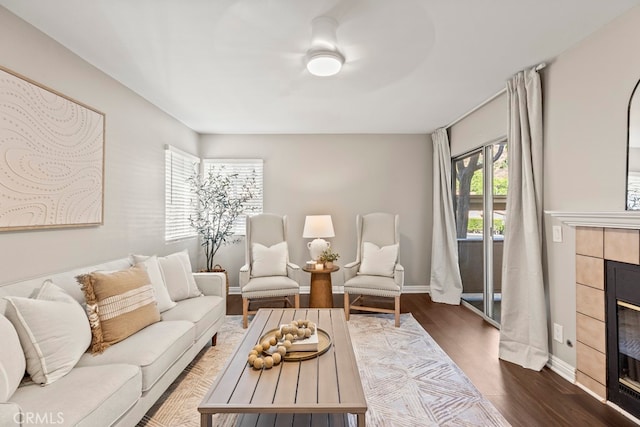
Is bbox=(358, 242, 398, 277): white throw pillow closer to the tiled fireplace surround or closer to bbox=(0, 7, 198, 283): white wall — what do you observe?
the tiled fireplace surround

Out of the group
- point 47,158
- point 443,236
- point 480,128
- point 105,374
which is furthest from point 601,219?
point 47,158

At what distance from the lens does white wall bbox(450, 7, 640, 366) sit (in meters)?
2.09

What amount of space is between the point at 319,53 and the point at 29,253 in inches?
94.8

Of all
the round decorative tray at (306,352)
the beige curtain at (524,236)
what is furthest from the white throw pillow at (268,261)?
the beige curtain at (524,236)

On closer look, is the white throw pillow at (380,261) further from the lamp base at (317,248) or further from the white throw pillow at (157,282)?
the white throw pillow at (157,282)

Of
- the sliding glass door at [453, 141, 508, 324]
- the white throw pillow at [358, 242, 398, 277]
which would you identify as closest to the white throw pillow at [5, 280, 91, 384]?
the white throw pillow at [358, 242, 398, 277]

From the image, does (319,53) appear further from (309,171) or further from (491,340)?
(491,340)

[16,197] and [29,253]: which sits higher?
[16,197]

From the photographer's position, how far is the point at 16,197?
2031 mm

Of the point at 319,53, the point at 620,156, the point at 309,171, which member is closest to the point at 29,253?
the point at 319,53

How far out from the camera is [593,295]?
7.42ft

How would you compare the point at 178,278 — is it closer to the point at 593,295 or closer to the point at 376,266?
the point at 376,266

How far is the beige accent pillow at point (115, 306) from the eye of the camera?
6.55 ft

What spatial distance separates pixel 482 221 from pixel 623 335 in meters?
2.11
